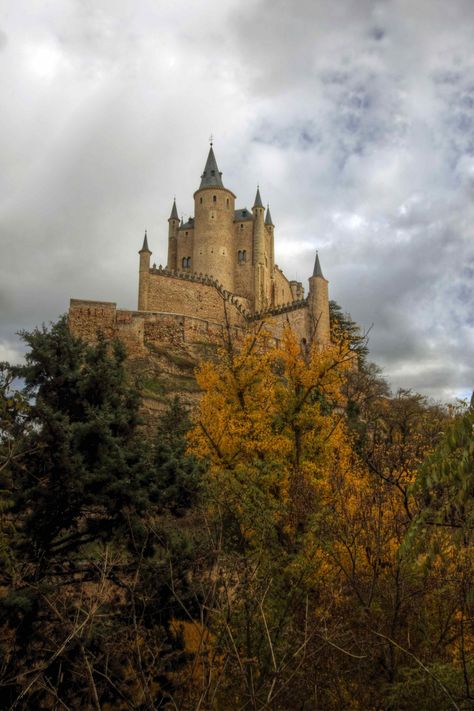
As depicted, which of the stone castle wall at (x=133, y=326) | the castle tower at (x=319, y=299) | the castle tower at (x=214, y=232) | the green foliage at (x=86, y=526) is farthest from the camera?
the castle tower at (x=214, y=232)

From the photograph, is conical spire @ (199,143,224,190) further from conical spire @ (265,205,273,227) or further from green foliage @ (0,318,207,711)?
green foliage @ (0,318,207,711)

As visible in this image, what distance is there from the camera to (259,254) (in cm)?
6581

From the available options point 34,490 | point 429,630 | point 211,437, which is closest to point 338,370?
point 211,437

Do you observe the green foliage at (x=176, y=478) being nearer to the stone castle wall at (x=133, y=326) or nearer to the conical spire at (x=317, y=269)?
the stone castle wall at (x=133, y=326)

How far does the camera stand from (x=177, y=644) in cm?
1107

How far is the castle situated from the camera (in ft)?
155

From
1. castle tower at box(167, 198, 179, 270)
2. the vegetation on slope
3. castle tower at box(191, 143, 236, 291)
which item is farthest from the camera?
castle tower at box(167, 198, 179, 270)

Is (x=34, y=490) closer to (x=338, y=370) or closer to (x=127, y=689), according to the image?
(x=127, y=689)

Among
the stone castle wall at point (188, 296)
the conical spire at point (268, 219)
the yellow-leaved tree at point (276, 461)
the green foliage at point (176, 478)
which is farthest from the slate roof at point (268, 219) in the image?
the green foliage at point (176, 478)

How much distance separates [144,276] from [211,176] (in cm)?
2000

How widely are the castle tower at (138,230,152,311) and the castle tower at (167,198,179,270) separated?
10.5m

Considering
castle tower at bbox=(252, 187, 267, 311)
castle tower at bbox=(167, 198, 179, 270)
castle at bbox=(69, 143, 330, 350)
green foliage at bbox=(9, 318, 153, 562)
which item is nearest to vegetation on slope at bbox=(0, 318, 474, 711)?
green foliage at bbox=(9, 318, 153, 562)

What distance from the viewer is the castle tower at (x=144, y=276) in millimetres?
54250

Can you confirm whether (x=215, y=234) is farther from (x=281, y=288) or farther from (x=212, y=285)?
(x=281, y=288)
